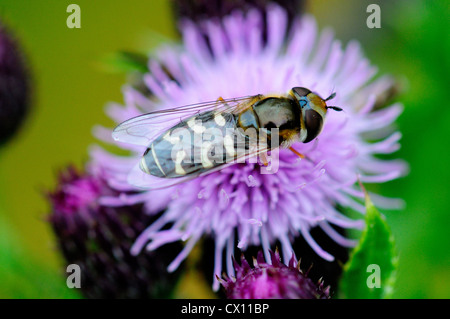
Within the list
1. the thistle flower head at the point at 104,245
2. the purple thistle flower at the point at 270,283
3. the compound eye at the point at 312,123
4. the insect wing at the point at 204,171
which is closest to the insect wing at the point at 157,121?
the insect wing at the point at 204,171

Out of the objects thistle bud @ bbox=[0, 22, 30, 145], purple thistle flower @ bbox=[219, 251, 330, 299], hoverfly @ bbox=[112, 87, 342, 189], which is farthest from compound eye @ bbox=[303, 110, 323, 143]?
thistle bud @ bbox=[0, 22, 30, 145]

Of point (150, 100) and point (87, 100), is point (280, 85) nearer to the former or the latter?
point (150, 100)

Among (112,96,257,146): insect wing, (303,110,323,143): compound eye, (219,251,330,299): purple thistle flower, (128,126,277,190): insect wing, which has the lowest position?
(219,251,330,299): purple thistle flower

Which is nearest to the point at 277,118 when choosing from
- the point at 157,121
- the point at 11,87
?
the point at 157,121

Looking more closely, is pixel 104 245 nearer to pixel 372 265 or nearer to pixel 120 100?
pixel 372 265

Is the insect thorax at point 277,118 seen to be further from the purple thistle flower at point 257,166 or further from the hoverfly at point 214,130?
the purple thistle flower at point 257,166

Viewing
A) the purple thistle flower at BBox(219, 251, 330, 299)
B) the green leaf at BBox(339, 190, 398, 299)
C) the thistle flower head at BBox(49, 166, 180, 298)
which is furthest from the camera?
the thistle flower head at BBox(49, 166, 180, 298)

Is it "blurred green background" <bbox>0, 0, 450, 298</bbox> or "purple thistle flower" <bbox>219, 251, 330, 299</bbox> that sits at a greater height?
"blurred green background" <bbox>0, 0, 450, 298</bbox>

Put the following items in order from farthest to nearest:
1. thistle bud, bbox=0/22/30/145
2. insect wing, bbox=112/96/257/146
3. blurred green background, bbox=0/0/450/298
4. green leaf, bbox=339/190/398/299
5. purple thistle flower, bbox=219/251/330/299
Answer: thistle bud, bbox=0/22/30/145
blurred green background, bbox=0/0/450/298
insect wing, bbox=112/96/257/146
green leaf, bbox=339/190/398/299
purple thistle flower, bbox=219/251/330/299

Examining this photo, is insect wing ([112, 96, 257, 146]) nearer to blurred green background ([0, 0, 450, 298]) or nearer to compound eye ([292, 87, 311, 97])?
compound eye ([292, 87, 311, 97])
